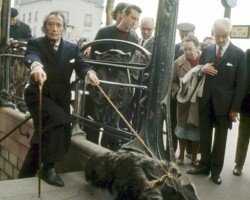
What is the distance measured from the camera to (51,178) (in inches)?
156

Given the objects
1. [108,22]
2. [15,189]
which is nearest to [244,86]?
[15,189]

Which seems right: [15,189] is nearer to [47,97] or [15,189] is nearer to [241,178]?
[47,97]

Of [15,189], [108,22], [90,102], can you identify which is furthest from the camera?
[108,22]

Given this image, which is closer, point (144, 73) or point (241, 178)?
point (144, 73)

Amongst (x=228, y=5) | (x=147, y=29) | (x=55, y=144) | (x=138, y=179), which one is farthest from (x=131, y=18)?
(x=228, y=5)

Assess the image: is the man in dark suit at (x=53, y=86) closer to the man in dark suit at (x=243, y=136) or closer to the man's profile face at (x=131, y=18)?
the man's profile face at (x=131, y=18)

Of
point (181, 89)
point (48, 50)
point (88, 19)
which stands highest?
point (88, 19)

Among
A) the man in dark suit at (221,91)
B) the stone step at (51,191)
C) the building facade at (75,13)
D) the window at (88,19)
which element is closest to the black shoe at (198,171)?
the man in dark suit at (221,91)

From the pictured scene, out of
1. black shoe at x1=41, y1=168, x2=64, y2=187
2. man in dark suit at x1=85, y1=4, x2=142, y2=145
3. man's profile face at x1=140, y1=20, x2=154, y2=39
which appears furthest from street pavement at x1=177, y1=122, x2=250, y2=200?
man's profile face at x1=140, y1=20, x2=154, y2=39

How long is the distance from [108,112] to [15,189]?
1.47 metres

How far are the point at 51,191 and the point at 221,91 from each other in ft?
8.08

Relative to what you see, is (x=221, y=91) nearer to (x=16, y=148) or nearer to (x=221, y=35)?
(x=221, y=35)

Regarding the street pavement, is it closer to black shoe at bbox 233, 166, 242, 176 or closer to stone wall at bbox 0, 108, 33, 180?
black shoe at bbox 233, 166, 242, 176

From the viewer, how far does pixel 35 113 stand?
418 centimetres
